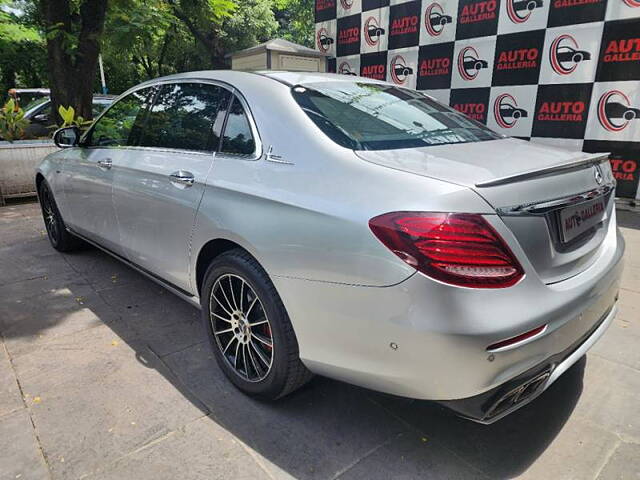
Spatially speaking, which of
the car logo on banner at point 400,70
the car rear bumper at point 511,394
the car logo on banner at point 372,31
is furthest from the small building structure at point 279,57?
the car rear bumper at point 511,394

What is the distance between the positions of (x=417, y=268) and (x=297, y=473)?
968 millimetres

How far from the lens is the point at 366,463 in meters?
1.82

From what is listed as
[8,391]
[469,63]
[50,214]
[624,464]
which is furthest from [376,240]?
[469,63]

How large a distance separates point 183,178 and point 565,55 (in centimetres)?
558

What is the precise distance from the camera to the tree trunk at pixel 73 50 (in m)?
6.77

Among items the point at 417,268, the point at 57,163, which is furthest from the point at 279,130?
the point at 57,163

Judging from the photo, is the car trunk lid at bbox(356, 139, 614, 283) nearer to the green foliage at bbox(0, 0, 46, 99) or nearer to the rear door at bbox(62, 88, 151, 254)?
the rear door at bbox(62, 88, 151, 254)

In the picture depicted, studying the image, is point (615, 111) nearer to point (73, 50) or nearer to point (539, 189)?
point (539, 189)

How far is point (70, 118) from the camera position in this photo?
7.04 meters

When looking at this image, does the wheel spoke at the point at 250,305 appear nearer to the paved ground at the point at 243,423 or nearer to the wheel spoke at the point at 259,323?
the wheel spoke at the point at 259,323

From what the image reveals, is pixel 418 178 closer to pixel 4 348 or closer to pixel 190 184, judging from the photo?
pixel 190 184

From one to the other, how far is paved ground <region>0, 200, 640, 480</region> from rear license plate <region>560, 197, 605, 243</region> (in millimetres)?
881

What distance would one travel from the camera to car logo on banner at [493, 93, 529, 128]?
646 cm

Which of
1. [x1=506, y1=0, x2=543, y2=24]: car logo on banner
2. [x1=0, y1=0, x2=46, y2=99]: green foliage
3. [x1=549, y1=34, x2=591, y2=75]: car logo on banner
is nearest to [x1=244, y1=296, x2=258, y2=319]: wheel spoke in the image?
[x1=549, y1=34, x2=591, y2=75]: car logo on banner
